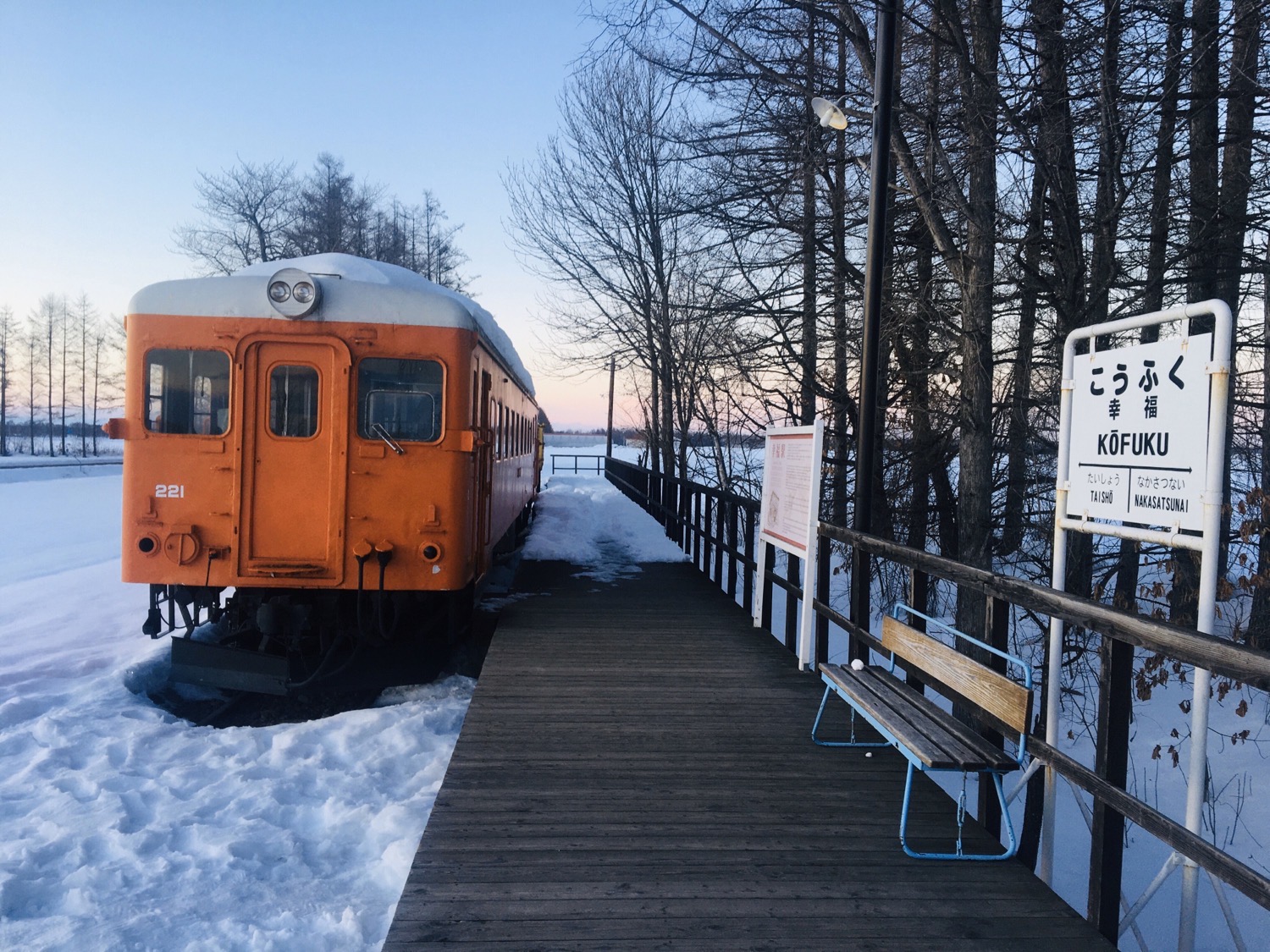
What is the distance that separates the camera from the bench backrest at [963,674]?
328 cm

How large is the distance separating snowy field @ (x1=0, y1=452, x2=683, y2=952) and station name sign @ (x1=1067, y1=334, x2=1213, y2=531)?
3374 millimetres

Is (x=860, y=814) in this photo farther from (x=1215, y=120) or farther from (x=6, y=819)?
(x=1215, y=120)

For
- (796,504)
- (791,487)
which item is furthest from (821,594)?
(791,487)

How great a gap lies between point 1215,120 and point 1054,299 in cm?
315

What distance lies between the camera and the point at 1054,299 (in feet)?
24.9

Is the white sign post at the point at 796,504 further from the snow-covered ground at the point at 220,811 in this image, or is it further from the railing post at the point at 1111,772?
the railing post at the point at 1111,772

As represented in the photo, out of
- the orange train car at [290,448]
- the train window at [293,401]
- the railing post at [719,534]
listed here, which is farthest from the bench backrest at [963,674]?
the railing post at [719,534]

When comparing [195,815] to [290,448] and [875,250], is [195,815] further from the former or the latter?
[875,250]

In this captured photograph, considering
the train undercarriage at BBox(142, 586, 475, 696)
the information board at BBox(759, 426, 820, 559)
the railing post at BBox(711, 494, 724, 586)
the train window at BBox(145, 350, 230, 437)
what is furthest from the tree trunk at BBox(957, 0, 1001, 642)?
the train window at BBox(145, 350, 230, 437)

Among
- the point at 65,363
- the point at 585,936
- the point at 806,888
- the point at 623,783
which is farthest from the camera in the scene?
the point at 65,363

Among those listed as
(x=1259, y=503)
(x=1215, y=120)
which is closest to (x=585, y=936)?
(x=1259, y=503)

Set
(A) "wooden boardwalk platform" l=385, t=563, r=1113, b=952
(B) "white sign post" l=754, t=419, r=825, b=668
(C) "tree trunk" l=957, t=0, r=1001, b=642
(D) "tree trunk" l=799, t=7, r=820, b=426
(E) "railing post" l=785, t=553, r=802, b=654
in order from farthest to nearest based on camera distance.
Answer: (D) "tree trunk" l=799, t=7, r=820, b=426 < (C) "tree trunk" l=957, t=0, r=1001, b=642 < (E) "railing post" l=785, t=553, r=802, b=654 < (B) "white sign post" l=754, t=419, r=825, b=668 < (A) "wooden boardwalk platform" l=385, t=563, r=1113, b=952

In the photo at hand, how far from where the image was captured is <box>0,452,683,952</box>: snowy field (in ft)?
11.0

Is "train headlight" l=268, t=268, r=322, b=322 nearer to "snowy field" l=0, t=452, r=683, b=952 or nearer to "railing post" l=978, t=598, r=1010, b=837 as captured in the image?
"snowy field" l=0, t=452, r=683, b=952
